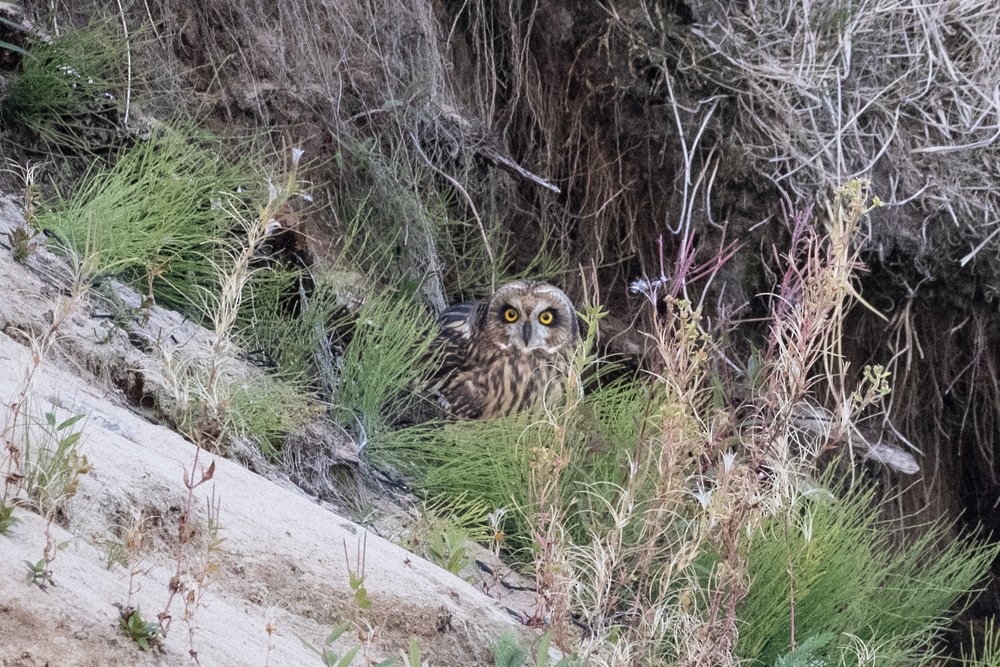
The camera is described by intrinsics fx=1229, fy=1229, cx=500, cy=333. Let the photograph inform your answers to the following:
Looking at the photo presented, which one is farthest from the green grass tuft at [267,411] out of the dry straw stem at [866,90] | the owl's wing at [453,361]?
the dry straw stem at [866,90]

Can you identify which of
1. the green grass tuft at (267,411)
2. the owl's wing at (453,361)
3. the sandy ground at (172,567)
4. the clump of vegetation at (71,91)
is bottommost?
the owl's wing at (453,361)

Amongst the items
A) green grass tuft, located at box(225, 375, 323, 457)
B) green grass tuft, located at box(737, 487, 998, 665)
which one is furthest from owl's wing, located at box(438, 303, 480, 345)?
green grass tuft, located at box(737, 487, 998, 665)

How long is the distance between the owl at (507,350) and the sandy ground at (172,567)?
1760 millimetres

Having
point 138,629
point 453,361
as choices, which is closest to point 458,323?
point 453,361

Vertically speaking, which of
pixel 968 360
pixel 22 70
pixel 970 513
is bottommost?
pixel 970 513

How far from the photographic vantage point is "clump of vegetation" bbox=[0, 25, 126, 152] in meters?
4.00

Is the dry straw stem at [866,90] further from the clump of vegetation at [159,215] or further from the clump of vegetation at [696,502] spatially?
the clump of vegetation at [159,215]

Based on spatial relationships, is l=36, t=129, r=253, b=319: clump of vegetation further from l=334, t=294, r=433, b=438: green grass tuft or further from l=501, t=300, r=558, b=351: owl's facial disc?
l=501, t=300, r=558, b=351: owl's facial disc

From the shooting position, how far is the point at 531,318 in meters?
4.49

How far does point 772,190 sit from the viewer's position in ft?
16.5

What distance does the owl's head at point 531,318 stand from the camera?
4469 mm

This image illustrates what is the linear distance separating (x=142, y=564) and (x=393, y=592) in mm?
516

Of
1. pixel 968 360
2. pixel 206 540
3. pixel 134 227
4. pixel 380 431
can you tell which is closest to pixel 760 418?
pixel 206 540

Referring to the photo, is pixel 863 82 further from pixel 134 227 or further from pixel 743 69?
pixel 134 227
